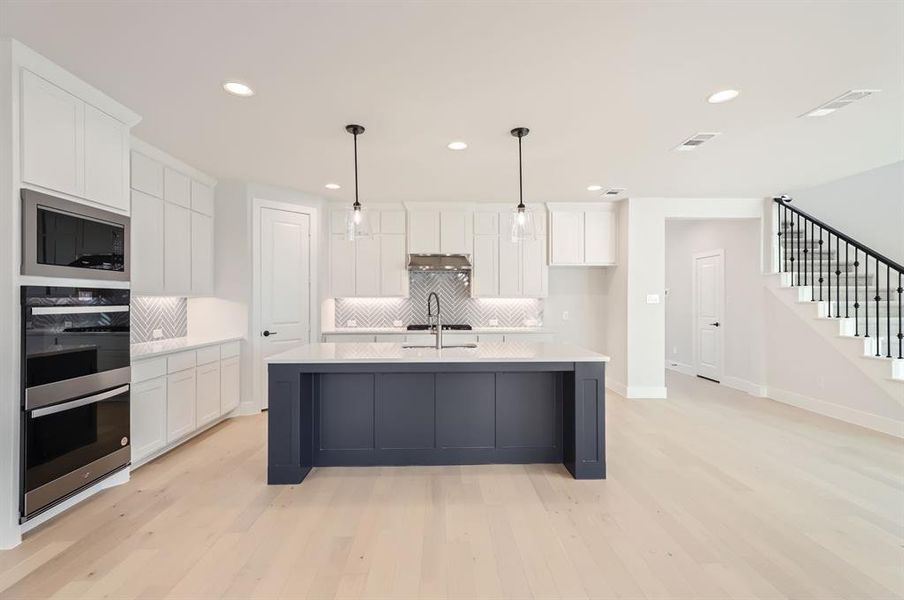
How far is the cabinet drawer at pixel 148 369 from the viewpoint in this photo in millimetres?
3234

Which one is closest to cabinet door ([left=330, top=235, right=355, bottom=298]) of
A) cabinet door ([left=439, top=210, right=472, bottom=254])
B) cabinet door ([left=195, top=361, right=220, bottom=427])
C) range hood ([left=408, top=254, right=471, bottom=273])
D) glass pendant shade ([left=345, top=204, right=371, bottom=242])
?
range hood ([left=408, top=254, right=471, bottom=273])

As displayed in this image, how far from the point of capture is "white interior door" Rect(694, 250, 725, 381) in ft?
22.0

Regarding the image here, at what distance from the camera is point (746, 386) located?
20.1 feet

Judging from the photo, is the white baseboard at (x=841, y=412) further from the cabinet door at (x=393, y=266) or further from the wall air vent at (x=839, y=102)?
the cabinet door at (x=393, y=266)

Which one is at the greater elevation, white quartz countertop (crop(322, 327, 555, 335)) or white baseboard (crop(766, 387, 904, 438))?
white quartz countertop (crop(322, 327, 555, 335))

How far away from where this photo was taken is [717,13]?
2.05 meters

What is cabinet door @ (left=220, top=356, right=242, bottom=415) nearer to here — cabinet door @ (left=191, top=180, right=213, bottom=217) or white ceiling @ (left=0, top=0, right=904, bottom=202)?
cabinet door @ (left=191, top=180, right=213, bottom=217)

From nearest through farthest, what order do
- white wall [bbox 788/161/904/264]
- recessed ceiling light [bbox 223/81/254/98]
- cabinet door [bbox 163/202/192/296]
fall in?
recessed ceiling light [bbox 223/81/254/98]
cabinet door [bbox 163/202/192/296]
white wall [bbox 788/161/904/264]

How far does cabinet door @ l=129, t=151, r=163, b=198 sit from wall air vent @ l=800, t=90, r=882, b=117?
5291mm

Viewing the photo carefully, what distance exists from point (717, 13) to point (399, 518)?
318 centimetres

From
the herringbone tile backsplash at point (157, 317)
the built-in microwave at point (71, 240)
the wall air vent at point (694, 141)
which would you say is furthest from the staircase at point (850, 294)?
the herringbone tile backsplash at point (157, 317)

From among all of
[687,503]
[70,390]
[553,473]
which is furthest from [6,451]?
[687,503]

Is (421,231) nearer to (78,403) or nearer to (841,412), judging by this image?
(78,403)

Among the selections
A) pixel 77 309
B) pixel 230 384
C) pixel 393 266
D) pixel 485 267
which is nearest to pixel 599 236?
pixel 485 267
